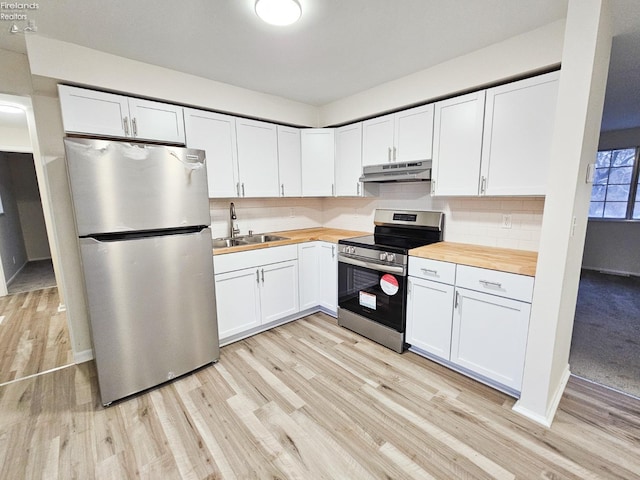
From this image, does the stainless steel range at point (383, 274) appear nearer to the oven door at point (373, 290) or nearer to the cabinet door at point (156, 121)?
the oven door at point (373, 290)

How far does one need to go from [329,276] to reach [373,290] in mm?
629

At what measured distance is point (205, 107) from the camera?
263 centimetres

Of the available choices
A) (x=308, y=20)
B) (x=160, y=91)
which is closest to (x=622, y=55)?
(x=308, y=20)

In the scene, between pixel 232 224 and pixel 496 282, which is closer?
pixel 496 282

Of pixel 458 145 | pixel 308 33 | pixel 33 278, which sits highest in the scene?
pixel 308 33

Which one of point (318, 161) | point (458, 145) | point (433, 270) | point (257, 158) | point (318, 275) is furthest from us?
point (318, 161)

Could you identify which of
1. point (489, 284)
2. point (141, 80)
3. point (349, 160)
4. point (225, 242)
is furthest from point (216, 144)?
point (489, 284)

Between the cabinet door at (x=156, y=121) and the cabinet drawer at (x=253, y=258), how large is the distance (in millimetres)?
1115

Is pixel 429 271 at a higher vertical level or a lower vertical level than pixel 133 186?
lower

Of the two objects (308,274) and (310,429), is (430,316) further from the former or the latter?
(308,274)

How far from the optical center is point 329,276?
3.15 meters

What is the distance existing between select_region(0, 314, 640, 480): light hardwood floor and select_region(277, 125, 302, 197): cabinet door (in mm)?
1911

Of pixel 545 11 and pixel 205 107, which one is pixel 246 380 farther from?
pixel 545 11

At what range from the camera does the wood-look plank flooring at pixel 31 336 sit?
7.89ft
